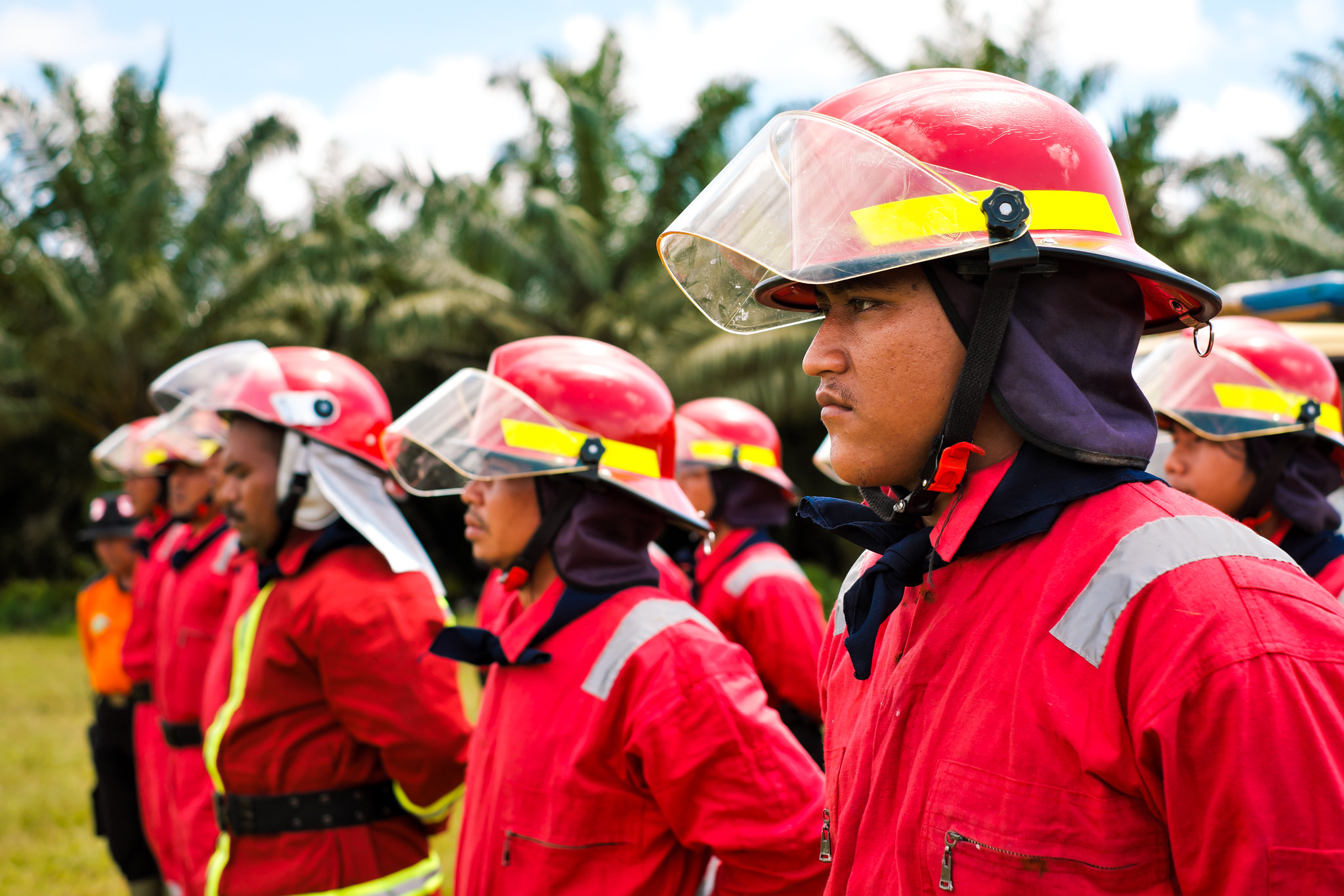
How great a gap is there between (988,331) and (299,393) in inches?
135

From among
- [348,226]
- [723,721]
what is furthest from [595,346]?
[348,226]

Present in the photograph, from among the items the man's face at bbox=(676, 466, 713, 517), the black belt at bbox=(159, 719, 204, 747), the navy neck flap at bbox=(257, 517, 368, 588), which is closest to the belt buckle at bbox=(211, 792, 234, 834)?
the navy neck flap at bbox=(257, 517, 368, 588)

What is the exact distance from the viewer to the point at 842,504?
1854mm

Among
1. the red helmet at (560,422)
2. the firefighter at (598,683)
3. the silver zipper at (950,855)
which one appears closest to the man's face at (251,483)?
the red helmet at (560,422)

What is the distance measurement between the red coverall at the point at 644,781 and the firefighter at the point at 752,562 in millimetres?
→ 1756

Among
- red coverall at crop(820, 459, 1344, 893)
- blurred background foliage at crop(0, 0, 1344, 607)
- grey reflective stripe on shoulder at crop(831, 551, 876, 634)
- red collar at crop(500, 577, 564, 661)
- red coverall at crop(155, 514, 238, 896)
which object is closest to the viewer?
red coverall at crop(820, 459, 1344, 893)

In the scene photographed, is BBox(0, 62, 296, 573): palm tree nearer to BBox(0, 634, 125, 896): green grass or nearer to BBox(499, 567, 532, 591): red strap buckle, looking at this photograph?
BBox(0, 634, 125, 896): green grass

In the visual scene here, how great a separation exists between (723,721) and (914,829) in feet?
3.68

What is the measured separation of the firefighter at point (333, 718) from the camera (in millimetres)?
3617

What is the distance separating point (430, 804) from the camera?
3740mm

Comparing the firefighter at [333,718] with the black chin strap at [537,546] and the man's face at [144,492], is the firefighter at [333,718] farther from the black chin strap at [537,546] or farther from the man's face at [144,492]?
the man's face at [144,492]

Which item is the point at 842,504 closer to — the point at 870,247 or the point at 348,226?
the point at 870,247

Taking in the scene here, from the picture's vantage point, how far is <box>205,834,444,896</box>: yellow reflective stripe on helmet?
3619 millimetres

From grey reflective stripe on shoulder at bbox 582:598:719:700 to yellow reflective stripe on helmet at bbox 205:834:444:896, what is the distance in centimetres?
148
